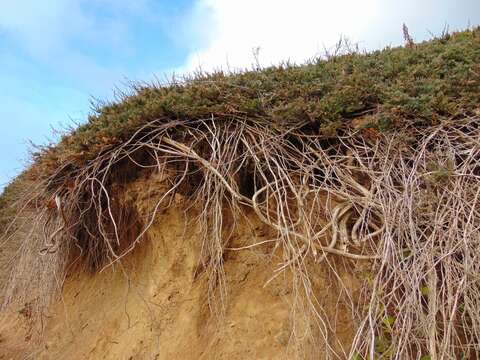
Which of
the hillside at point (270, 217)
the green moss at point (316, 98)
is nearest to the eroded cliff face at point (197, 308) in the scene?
the hillside at point (270, 217)

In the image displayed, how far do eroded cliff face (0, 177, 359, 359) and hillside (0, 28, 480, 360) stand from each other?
1cm

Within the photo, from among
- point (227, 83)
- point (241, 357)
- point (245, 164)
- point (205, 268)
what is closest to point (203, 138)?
point (245, 164)

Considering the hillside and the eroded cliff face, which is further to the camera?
the eroded cliff face

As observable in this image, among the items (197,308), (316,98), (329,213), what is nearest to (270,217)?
(329,213)

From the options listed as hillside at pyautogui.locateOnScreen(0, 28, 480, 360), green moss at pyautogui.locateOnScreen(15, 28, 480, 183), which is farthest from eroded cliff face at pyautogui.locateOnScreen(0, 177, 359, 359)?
green moss at pyautogui.locateOnScreen(15, 28, 480, 183)

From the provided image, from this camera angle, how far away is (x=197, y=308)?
3881 mm

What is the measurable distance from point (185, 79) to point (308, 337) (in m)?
2.90

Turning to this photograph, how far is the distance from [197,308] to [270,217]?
3.06 ft

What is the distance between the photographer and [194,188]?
4148 millimetres

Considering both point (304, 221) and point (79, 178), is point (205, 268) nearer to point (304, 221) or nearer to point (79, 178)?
point (304, 221)

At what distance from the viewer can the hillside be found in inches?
119

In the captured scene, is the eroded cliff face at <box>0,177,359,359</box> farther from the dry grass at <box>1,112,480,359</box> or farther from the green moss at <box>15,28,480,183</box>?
the green moss at <box>15,28,480,183</box>

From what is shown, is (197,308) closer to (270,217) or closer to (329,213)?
(270,217)

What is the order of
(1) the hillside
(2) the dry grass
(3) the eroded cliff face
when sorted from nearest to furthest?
(2) the dry grass, (1) the hillside, (3) the eroded cliff face
